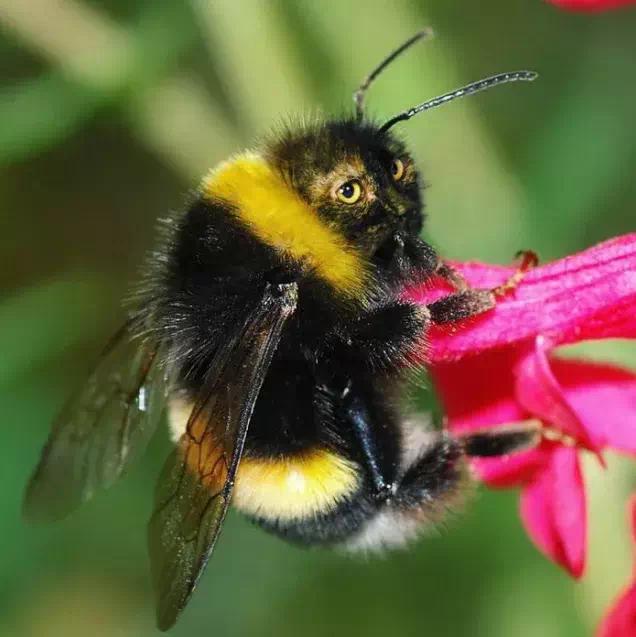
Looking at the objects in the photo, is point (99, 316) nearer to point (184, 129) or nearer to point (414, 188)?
point (184, 129)

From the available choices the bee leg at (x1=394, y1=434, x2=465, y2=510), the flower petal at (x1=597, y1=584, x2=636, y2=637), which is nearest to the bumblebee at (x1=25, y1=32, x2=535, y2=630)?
the bee leg at (x1=394, y1=434, x2=465, y2=510)

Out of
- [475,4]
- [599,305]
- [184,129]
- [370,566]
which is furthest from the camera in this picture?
[475,4]

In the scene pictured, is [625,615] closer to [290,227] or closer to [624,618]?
[624,618]

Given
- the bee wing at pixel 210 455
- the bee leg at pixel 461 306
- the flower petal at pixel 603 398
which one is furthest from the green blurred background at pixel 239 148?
the bee wing at pixel 210 455

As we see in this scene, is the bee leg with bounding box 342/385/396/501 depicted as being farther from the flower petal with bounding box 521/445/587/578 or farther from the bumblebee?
the flower petal with bounding box 521/445/587/578

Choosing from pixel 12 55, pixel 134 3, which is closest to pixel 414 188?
pixel 134 3

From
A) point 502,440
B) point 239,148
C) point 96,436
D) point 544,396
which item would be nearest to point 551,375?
point 544,396
